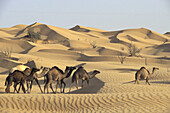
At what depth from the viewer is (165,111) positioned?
8406mm

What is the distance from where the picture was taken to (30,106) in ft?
32.1

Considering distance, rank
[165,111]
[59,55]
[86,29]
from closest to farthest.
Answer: [165,111], [59,55], [86,29]

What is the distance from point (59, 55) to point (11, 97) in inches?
1116

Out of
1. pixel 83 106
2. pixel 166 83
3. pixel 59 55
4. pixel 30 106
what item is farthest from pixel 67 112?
pixel 59 55

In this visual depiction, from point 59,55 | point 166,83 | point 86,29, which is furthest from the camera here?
point 86,29

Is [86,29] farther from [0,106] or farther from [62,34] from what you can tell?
[0,106]

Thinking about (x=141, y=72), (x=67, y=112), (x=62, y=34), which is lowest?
(x=67, y=112)

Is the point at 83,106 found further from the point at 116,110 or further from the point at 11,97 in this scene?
the point at 11,97

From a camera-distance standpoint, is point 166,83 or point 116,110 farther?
point 166,83

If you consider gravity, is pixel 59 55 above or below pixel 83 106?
above

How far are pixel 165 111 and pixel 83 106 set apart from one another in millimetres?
2468

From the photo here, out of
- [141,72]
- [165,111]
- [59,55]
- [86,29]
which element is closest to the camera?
[165,111]

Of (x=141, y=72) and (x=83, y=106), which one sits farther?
(x=141, y=72)

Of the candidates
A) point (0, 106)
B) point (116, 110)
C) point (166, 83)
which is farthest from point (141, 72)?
point (0, 106)
